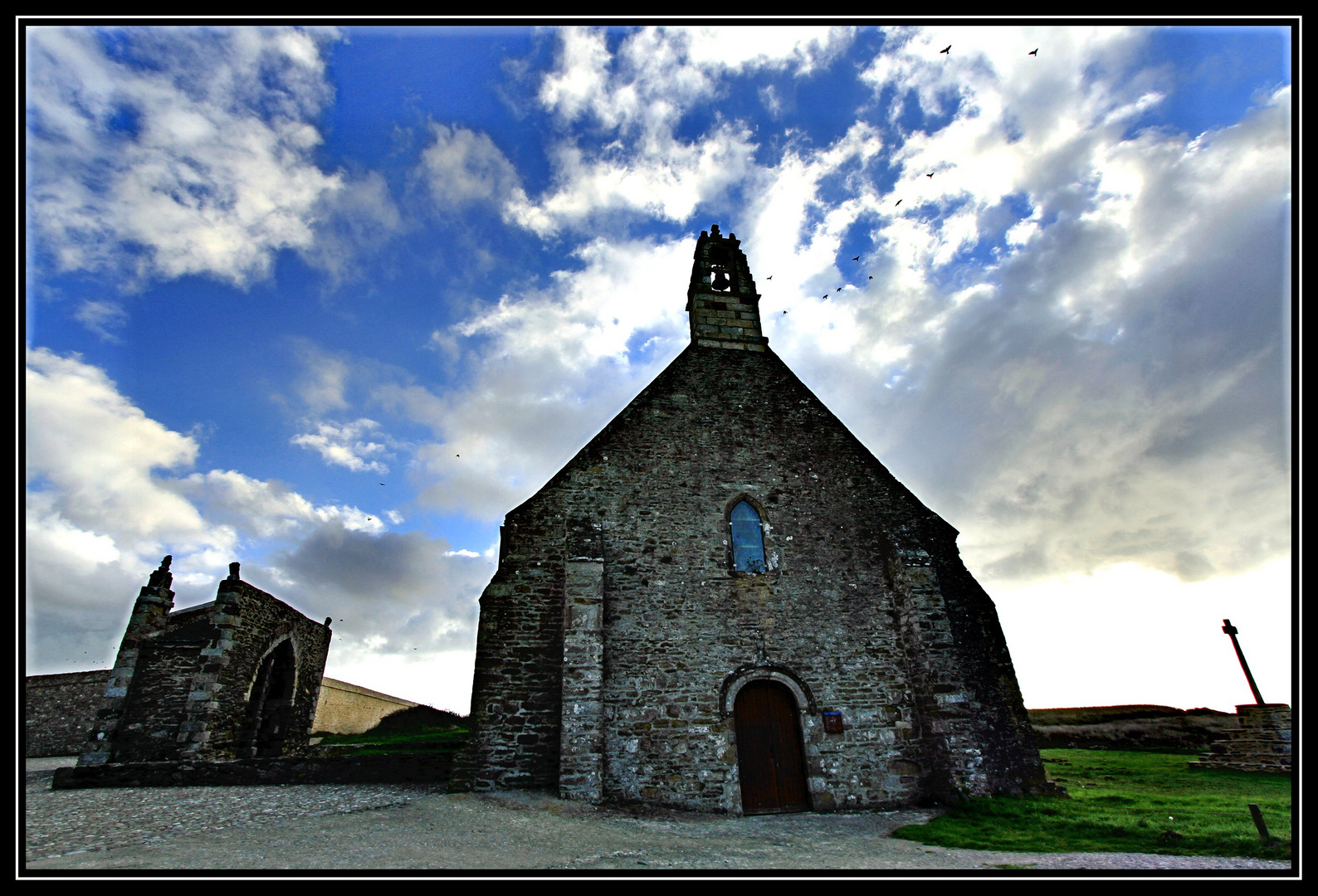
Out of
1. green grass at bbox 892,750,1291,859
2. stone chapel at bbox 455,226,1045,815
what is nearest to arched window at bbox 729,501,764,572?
stone chapel at bbox 455,226,1045,815

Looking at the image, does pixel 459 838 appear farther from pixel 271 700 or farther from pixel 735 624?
pixel 271 700

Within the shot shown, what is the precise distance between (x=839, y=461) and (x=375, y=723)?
2488 cm

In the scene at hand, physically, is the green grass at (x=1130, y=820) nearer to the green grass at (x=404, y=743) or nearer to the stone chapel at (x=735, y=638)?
the stone chapel at (x=735, y=638)

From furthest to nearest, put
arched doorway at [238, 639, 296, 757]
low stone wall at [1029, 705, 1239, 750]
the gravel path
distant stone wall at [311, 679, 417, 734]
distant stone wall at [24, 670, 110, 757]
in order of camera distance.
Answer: distant stone wall at [24, 670, 110, 757] < distant stone wall at [311, 679, 417, 734] < low stone wall at [1029, 705, 1239, 750] < arched doorway at [238, 639, 296, 757] < the gravel path

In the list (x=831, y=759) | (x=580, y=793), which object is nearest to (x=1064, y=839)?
(x=831, y=759)

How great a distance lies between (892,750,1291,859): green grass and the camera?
634cm

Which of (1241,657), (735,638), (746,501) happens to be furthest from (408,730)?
(1241,657)

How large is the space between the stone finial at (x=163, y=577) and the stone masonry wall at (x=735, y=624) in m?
10.0

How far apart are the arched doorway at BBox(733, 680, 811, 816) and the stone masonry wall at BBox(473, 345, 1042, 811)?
0.97 ft

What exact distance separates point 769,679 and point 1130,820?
5213 millimetres

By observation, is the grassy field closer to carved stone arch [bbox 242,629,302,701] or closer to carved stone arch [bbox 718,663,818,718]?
carved stone arch [bbox 242,629,302,701]

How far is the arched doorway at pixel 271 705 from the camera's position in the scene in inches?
584

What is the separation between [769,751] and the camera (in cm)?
1008

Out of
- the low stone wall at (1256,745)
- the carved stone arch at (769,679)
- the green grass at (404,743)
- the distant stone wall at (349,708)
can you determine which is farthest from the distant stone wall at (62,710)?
the low stone wall at (1256,745)
